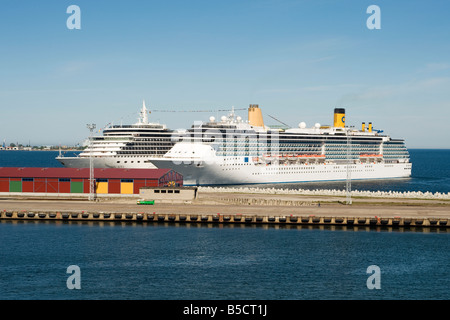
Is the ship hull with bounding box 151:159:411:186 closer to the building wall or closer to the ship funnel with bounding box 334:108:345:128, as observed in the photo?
the ship funnel with bounding box 334:108:345:128

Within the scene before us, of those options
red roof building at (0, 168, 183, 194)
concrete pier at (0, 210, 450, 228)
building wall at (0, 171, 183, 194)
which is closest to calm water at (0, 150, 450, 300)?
concrete pier at (0, 210, 450, 228)

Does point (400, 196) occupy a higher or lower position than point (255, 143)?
lower

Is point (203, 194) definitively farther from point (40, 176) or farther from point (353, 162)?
point (353, 162)

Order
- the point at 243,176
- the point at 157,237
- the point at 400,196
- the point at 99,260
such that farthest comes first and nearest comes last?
1. the point at 243,176
2. the point at 400,196
3. the point at 157,237
4. the point at 99,260

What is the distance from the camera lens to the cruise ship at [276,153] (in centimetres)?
8125

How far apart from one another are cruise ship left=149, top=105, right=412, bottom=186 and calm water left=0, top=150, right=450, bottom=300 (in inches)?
1237

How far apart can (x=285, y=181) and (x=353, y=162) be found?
22923 millimetres

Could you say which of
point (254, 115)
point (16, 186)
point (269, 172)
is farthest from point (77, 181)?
point (254, 115)

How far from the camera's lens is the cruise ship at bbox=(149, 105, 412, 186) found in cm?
8125

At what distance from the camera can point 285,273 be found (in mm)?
33375

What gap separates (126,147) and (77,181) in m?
26.7

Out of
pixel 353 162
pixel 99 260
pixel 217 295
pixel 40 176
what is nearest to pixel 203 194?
pixel 40 176

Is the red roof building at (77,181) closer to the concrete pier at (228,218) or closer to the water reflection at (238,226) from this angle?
the concrete pier at (228,218)
